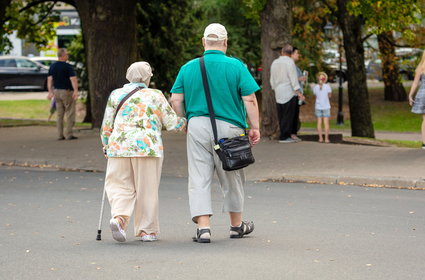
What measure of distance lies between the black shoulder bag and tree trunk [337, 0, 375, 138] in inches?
729

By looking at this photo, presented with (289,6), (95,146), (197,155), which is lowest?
(95,146)

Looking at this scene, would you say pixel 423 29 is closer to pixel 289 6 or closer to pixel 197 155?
pixel 289 6

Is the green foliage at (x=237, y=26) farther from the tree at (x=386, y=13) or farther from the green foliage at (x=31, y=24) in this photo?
the tree at (x=386, y=13)

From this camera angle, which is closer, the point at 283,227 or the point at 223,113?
the point at 223,113

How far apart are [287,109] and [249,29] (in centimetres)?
2399

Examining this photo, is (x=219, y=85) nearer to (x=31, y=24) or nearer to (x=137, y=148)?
(x=137, y=148)

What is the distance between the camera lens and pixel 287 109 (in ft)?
60.6

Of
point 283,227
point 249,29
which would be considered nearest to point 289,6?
point 283,227

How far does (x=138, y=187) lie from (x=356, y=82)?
1894 cm

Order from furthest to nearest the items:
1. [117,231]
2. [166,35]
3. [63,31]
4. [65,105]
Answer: [63,31], [166,35], [65,105], [117,231]

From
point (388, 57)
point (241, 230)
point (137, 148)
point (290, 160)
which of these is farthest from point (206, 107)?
point (388, 57)

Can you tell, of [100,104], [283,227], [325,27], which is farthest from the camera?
[325,27]

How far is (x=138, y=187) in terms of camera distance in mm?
8445

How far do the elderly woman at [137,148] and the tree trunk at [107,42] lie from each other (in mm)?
12745
